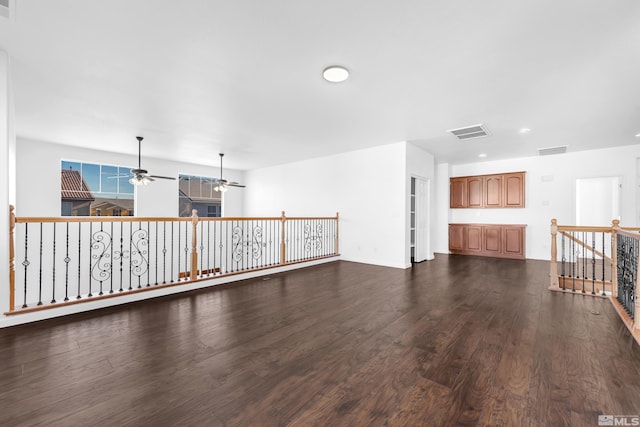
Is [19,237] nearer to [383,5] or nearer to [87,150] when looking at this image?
[87,150]

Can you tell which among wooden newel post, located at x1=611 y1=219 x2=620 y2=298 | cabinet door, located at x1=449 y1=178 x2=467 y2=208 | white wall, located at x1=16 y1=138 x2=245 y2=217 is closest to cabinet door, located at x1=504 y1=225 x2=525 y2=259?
cabinet door, located at x1=449 y1=178 x2=467 y2=208

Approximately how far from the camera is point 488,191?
7.72 m

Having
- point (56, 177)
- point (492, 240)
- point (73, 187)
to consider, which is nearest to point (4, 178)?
point (56, 177)

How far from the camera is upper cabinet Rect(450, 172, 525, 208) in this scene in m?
7.25

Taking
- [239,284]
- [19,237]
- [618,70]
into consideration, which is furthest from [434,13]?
[19,237]

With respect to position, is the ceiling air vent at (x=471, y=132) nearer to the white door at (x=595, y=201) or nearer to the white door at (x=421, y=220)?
the white door at (x=421, y=220)

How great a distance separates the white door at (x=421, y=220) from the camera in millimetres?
6801

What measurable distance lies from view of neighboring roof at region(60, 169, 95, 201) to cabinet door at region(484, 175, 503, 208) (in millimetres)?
10622

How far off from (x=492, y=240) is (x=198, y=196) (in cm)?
932

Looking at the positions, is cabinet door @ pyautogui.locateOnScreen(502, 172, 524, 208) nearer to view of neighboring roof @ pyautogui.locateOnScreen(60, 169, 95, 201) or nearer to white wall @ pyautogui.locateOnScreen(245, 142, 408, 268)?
white wall @ pyautogui.locateOnScreen(245, 142, 408, 268)

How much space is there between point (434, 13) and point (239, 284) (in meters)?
4.33

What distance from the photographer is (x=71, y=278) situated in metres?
6.42

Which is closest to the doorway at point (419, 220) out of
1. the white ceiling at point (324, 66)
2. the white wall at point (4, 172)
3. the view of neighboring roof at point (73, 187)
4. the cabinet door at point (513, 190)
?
the white ceiling at point (324, 66)

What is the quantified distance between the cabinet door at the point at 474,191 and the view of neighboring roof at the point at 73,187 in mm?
10315
